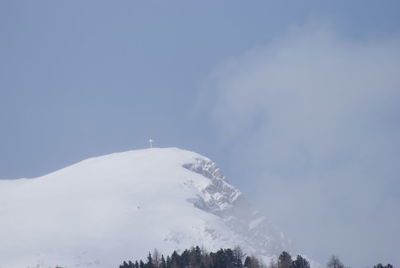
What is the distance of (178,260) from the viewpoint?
491 feet

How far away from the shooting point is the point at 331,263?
15900 centimetres

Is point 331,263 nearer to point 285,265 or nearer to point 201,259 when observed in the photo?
point 285,265

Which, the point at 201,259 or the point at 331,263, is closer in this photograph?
the point at 201,259

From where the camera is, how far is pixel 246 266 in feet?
496

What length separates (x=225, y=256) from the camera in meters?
147

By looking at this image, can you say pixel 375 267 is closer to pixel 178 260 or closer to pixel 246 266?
pixel 246 266

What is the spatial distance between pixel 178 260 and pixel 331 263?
30.6 meters

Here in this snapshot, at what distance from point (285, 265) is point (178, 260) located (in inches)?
766

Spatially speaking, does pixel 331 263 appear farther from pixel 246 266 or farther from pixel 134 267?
pixel 134 267

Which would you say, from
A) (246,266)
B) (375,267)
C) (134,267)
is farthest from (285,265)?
(134,267)

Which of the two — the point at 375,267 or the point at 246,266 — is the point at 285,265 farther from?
the point at 375,267

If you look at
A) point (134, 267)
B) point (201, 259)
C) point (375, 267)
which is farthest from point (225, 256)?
point (375, 267)

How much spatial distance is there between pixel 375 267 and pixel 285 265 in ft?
54.5

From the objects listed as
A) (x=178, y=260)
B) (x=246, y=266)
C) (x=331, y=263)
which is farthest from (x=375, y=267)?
(x=178, y=260)
